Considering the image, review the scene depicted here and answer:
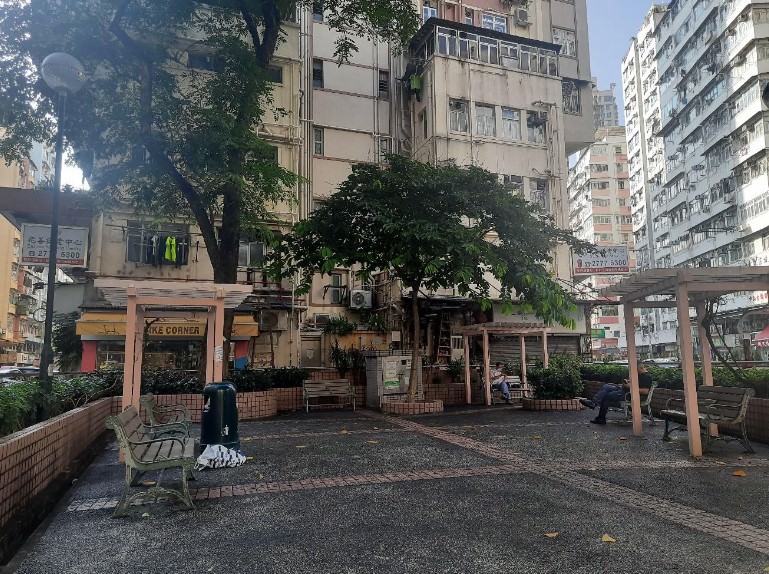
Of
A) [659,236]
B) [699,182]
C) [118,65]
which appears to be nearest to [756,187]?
[699,182]

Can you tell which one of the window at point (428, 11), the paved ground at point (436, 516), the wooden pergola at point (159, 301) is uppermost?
the window at point (428, 11)

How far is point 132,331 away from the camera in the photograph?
29.1ft

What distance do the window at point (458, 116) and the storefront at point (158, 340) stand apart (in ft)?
39.2

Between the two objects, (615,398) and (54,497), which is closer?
(54,497)

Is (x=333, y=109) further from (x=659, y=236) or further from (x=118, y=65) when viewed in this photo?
(x=659, y=236)

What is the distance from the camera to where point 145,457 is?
5840mm

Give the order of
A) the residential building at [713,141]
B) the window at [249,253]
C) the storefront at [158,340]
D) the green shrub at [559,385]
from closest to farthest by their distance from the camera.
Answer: the green shrub at [559,385] < the storefront at [158,340] < the window at [249,253] < the residential building at [713,141]

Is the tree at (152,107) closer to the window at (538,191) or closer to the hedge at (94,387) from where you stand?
the hedge at (94,387)

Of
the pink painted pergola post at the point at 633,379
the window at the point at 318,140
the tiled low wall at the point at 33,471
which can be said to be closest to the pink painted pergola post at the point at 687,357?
the pink painted pergola post at the point at 633,379

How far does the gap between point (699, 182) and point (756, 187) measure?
961 cm

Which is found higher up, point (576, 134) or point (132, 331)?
point (576, 134)

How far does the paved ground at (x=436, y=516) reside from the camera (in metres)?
4.01

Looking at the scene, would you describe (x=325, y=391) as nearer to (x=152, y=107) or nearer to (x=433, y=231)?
(x=433, y=231)

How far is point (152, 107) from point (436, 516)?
36.5 ft
